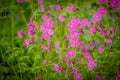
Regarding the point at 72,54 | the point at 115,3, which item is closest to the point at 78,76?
the point at 72,54

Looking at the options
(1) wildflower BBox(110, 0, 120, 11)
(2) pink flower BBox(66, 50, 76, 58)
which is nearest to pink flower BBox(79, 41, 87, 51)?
(2) pink flower BBox(66, 50, 76, 58)

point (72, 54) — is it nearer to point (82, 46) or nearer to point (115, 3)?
point (82, 46)

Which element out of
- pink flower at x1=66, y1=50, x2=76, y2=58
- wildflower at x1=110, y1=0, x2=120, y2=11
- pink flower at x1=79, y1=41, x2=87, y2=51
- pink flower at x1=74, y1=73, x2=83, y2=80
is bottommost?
→ pink flower at x1=74, y1=73, x2=83, y2=80

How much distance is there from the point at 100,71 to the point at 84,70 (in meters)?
0.27

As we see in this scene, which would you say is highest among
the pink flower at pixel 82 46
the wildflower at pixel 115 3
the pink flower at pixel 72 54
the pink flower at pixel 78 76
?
the wildflower at pixel 115 3

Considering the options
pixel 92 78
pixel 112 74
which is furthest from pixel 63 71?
pixel 112 74

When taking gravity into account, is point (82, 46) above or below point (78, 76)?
above

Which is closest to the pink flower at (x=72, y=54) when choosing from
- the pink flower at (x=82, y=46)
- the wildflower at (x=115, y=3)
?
the pink flower at (x=82, y=46)

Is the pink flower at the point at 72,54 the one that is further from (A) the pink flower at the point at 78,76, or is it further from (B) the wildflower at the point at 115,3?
(B) the wildflower at the point at 115,3

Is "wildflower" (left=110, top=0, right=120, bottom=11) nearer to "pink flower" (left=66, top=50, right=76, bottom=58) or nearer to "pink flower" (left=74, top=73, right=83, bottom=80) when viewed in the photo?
"pink flower" (left=66, top=50, right=76, bottom=58)

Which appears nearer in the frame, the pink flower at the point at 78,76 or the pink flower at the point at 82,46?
the pink flower at the point at 78,76

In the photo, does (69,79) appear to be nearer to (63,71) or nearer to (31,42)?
(63,71)

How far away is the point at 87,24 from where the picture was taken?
261cm

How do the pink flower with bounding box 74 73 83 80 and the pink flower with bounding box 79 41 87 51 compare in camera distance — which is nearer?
the pink flower with bounding box 74 73 83 80
